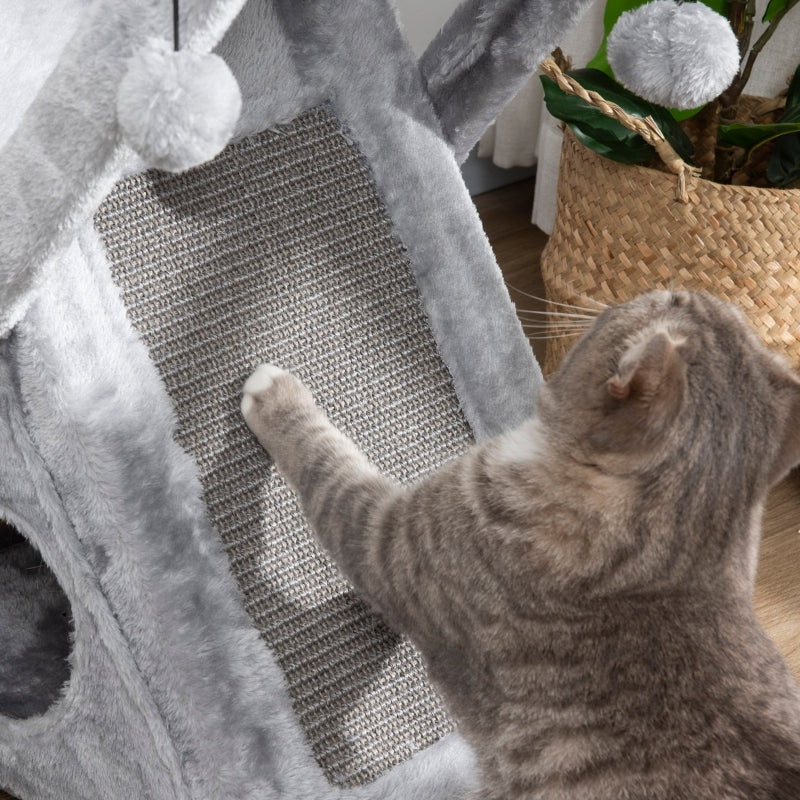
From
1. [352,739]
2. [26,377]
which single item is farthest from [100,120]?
[352,739]

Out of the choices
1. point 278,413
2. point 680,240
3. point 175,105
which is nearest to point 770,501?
point 680,240

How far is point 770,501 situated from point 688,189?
0.64m

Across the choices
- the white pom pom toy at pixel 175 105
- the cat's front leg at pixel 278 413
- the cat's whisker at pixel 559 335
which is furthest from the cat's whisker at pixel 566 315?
the white pom pom toy at pixel 175 105

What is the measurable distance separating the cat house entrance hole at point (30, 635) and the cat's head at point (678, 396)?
2.06ft

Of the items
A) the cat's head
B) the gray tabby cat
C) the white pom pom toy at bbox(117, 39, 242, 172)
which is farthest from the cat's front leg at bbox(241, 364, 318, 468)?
the white pom pom toy at bbox(117, 39, 242, 172)

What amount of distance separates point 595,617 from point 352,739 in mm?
335

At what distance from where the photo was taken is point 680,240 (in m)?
1.44

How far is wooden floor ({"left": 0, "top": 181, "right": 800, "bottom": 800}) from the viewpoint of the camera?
1.53m

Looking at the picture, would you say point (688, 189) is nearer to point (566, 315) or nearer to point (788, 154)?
point (788, 154)

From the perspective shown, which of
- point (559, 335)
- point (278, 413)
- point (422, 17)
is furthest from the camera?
point (422, 17)

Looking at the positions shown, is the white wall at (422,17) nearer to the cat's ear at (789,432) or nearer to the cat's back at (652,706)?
the cat's ear at (789,432)

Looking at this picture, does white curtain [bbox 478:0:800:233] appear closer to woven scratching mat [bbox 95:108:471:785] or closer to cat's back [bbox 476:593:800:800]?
woven scratching mat [bbox 95:108:471:785]

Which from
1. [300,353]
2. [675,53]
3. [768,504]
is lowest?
[768,504]

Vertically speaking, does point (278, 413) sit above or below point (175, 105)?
below
